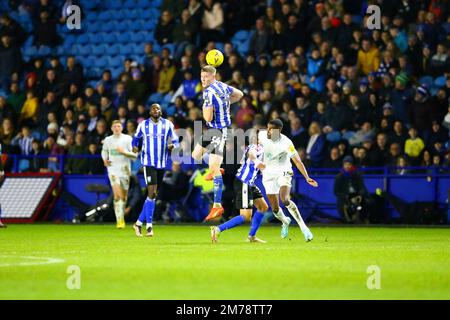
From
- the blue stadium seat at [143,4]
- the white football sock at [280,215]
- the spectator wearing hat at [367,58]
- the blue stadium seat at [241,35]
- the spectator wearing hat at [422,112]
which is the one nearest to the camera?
the white football sock at [280,215]

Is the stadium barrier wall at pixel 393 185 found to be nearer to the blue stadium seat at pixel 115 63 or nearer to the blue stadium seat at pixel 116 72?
the blue stadium seat at pixel 116 72

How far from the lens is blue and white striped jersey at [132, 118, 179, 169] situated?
2006 cm

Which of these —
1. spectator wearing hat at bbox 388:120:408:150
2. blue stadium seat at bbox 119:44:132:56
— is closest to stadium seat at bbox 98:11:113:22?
blue stadium seat at bbox 119:44:132:56

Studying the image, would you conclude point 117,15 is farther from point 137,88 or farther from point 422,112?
point 422,112

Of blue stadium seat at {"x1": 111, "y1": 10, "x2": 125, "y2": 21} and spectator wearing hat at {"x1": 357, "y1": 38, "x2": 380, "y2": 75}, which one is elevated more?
blue stadium seat at {"x1": 111, "y1": 10, "x2": 125, "y2": 21}

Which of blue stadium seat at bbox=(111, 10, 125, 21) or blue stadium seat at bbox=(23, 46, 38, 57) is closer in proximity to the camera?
blue stadium seat at bbox=(111, 10, 125, 21)

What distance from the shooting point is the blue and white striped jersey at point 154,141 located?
2006 cm

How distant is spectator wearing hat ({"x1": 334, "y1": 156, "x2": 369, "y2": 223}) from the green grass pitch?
14.8 ft

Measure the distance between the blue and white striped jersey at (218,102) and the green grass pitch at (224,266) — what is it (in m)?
1.97

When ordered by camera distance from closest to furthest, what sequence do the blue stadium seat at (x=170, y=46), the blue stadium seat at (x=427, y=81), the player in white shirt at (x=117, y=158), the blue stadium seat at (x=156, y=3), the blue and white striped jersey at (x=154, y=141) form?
the blue and white striped jersey at (x=154, y=141)
the player in white shirt at (x=117, y=158)
the blue stadium seat at (x=427, y=81)
the blue stadium seat at (x=170, y=46)
the blue stadium seat at (x=156, y=3)

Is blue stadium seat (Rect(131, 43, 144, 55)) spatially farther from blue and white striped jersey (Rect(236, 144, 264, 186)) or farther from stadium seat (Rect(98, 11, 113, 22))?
blue and white striped jersey (Rect(236, 144, 264, 186))

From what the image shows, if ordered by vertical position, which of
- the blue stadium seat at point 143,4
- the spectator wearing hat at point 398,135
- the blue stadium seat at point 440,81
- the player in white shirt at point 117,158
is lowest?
the player in white shirt at point 117,158

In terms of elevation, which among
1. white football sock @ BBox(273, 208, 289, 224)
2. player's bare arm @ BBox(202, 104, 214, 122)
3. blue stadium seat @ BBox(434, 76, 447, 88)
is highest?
blue stadium seat @ BBox(434, 76, 447, 88)

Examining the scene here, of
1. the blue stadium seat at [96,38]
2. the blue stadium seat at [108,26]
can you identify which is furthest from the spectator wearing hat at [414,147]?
the blue stadium seat at [96,38]
